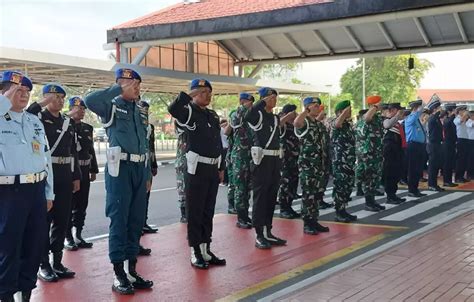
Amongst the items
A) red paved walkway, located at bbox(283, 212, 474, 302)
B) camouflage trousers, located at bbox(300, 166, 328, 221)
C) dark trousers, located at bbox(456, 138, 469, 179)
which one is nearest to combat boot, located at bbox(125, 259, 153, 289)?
red paved walkway, located at bbox(283, 212, 474, 302)

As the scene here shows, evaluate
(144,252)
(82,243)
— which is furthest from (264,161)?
(82,243)

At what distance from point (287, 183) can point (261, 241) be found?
2455 millimetres

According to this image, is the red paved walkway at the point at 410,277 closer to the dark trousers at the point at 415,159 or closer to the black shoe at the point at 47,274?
the black shoe at the point at 47,274

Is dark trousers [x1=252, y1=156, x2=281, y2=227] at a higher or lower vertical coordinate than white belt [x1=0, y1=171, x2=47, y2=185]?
lower

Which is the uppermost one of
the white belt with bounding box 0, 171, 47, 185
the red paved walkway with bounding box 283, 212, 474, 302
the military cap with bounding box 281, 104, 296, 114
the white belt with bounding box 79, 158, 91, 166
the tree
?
the tree

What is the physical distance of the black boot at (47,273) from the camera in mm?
5266

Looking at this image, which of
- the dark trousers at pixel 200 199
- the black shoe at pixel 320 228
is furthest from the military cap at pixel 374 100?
the dark trousers at pixel 200 199

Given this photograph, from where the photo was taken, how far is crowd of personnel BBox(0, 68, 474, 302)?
13.4 ft

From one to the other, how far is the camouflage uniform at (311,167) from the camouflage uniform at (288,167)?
147cm

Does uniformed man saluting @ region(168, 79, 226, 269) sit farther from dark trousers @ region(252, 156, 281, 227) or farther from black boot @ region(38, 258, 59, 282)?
black boot @ region(38, 258, 59, 282)

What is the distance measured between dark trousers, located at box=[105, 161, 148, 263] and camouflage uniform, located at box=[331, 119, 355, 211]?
408 cm

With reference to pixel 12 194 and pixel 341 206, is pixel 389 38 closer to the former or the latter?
pixel 341 206

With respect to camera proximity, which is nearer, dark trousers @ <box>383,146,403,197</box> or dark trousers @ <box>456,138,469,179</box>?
dark trousers @ <box>383,146,403,197</box>

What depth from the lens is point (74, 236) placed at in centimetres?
717
